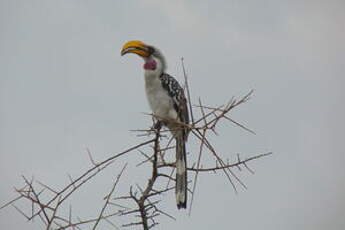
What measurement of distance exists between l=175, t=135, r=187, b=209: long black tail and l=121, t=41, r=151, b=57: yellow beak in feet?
2.62

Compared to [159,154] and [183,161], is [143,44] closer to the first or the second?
[183,161]

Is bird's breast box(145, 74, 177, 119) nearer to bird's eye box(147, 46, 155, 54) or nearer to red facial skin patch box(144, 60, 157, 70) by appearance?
red facial skin patch box(144, 60, 157, 70)

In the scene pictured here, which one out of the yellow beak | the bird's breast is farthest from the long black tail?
the yellow beak

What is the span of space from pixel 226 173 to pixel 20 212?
92 centimetres

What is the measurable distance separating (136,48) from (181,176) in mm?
1229

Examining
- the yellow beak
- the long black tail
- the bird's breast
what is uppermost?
the yellow beak

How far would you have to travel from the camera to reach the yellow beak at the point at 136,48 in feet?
13.8

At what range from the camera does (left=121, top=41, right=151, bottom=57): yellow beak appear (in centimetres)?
421

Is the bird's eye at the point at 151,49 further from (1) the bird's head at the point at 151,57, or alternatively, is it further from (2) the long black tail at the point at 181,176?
(2) the long black tail at the point at 181,176

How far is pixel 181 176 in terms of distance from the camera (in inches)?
147

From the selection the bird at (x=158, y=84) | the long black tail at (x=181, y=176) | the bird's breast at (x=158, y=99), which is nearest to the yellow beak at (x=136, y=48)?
the bird at (x=158, y=84)

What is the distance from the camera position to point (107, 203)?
235 centimetres

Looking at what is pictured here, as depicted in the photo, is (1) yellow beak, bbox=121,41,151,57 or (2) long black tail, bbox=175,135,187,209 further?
(1) yellow beak, bbox=121,41,151,57

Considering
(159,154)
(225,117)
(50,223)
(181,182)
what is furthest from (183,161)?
(50,223)
